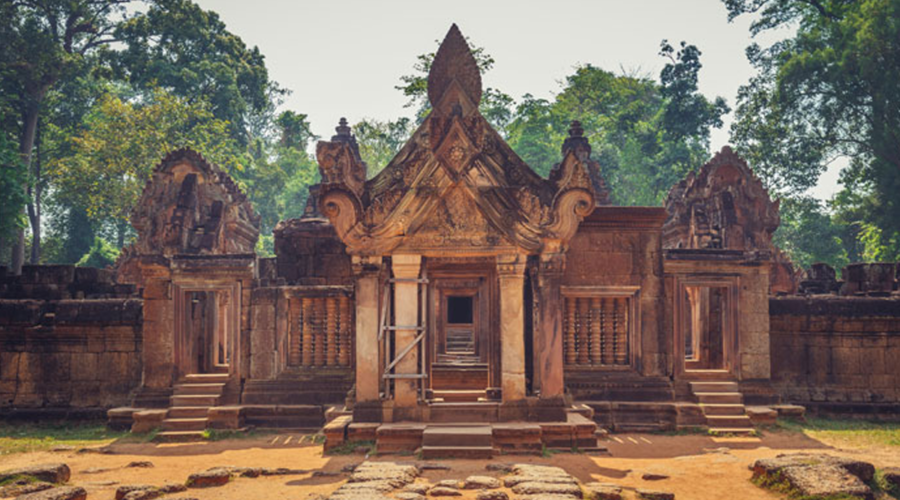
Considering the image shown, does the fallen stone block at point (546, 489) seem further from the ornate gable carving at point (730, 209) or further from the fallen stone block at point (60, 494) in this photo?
the ornate gable carving at point (730, 209)

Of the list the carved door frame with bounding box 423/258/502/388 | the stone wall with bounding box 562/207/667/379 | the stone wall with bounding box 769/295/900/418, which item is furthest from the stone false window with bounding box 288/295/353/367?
the stone wall with bounding box 769/295/900/418

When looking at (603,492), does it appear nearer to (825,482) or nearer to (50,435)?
(825,482)

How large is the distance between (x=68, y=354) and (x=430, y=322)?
20.9 feet

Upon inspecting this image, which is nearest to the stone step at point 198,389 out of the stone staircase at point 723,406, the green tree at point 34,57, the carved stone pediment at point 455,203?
the carved stone pediment at point 455,203

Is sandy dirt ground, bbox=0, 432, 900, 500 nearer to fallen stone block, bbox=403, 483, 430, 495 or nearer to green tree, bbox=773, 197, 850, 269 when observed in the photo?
fallen stone block, bbox=403, 483, 430, 495

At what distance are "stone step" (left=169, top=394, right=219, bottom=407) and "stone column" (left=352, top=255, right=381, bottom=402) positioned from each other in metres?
3.23

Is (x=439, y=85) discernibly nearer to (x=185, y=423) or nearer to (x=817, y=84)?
(x=185, y=423)

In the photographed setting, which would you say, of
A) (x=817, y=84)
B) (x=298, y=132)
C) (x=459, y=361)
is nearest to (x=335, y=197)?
(x=459, y=361)

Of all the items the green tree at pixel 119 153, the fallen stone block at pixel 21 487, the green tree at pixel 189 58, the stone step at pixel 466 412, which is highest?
the green tree at pixel 189 58

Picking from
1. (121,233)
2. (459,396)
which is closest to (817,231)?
(459,396)

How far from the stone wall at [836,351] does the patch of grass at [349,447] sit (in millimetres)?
7743

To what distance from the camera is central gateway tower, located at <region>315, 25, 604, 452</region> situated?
10.1 metres

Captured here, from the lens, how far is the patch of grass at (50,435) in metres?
11.3

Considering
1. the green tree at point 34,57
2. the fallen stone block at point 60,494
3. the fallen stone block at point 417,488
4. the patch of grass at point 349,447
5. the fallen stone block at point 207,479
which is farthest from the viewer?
the green tree at point 34,57
